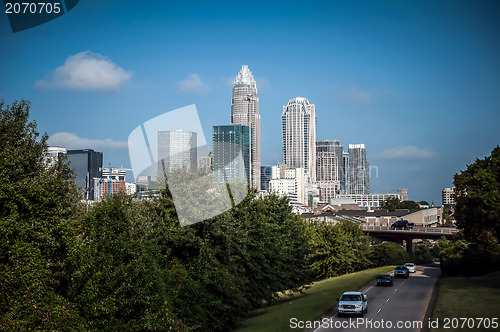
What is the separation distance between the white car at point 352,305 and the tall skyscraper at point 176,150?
443 inches

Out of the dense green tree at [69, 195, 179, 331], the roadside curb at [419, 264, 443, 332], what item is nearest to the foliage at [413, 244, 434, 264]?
the roadside curb at [419, 264, 443, 332]

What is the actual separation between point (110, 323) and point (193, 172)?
10491 millimetres

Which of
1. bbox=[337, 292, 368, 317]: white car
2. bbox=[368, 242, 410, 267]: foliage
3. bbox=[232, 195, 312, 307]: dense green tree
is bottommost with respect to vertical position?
bbox=[368, 242, 410, 267]: foliage

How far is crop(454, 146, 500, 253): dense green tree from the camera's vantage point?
128ft

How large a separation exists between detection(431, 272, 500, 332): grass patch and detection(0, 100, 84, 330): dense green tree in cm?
1645

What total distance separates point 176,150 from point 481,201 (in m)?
29.5

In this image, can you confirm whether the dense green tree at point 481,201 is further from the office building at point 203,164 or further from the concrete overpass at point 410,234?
the concrete overpass at point 410,234

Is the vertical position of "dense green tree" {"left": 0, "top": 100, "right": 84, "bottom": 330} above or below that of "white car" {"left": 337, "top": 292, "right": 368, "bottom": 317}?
above

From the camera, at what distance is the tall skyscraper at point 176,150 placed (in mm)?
17673

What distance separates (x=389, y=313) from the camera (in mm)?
27922

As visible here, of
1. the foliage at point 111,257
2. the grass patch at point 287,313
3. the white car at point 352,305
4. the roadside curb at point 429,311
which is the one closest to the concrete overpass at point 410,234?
the roadside curb at point 429,311

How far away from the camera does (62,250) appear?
16.2 m

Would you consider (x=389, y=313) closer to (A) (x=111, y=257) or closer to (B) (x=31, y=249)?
(A) (x=111, y=257)

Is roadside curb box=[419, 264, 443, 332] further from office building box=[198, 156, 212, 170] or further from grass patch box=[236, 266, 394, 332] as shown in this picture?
office building box=[198, 156, 212, 170]
